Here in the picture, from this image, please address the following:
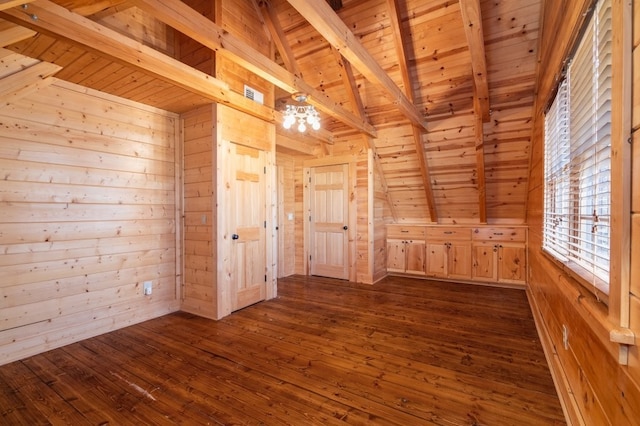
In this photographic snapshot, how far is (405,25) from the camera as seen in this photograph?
11.8 ft

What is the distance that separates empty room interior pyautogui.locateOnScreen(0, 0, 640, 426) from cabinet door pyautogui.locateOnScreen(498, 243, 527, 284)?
0.04 m

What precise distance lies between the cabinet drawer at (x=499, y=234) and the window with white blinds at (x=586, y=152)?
7.86 ft

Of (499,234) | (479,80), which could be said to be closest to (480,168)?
(499,234)

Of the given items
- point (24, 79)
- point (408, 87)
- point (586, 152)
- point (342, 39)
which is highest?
point (408, 87)

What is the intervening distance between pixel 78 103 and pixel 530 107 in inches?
199

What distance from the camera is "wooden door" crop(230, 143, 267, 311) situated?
361cm

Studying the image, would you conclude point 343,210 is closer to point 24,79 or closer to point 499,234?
point 499,234

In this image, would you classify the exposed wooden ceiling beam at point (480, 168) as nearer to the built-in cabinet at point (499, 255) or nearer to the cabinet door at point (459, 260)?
the built-in cabinet at point (499, 255)

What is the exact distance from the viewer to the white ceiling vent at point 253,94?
→ 12.1ft

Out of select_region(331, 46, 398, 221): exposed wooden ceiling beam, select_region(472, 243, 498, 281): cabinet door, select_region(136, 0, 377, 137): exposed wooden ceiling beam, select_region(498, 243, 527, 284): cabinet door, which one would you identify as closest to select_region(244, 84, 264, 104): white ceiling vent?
select_region(136, 0, 377, 137): exposed wooden ceiling beam

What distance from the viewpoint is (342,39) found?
7.79ft

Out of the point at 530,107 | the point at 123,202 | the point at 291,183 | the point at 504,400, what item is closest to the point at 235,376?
the point at 504,400

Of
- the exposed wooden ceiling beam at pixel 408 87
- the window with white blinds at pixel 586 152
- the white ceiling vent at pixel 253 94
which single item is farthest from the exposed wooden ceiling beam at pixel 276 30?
the window with white blinds at pixel 586 152

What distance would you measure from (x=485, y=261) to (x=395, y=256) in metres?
1.49
